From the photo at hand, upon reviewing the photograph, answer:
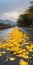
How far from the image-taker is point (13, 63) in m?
3.26

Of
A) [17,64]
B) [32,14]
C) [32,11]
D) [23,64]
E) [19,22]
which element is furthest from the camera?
[19,22]

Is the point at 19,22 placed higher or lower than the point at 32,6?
lower

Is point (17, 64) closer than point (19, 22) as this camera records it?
Answer: Yes

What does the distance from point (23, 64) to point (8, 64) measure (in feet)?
1.12

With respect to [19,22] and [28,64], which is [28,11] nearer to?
[28,64]

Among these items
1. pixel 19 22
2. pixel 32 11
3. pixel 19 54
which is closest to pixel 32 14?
pixel 32 11

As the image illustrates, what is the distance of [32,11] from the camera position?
Answer: 34.1 metres

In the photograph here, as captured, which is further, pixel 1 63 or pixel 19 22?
pixel 19 22

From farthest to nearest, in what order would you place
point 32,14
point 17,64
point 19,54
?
point 32,14
point 19,54
point 17,64

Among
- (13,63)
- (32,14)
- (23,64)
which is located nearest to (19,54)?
(13,63)

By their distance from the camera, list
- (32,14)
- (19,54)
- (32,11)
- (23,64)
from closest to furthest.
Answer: (23,64)
(19,54)
(32,14)
(32,11)

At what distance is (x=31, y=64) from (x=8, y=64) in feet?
1.21

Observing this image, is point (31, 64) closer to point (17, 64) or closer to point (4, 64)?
point (17, 64)

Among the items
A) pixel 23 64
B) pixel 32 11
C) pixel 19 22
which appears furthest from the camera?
pixel 19 22
